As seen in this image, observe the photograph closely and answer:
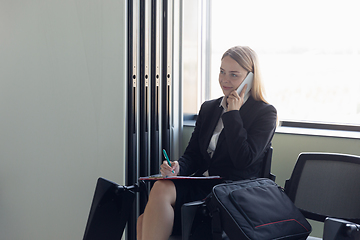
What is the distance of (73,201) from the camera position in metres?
2.07

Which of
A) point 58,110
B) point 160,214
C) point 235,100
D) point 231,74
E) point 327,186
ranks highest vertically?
point 231,74

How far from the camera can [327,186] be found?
1.56 meters

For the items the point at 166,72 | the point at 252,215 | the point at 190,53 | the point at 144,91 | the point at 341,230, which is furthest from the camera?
the point at 190,53

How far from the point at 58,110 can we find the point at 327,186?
1518 mm

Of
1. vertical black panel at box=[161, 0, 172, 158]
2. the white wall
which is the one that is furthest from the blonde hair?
the white wall

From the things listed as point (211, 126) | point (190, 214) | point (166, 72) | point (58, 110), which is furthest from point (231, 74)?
point (58, 110)

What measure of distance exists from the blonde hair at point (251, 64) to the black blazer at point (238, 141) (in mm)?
42

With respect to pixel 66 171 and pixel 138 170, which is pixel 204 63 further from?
pixel 66 171

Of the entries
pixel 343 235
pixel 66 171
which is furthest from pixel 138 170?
pixel 343 235

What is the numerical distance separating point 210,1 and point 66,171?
58.5 inches

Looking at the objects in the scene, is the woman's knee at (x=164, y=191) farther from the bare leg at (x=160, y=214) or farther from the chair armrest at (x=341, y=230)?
the chair armrest at (x=341, y=230)

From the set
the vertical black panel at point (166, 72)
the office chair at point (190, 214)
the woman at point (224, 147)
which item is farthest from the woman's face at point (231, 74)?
the office chair at point (190, 214)

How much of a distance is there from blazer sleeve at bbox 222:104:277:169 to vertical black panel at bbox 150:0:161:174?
525 mm

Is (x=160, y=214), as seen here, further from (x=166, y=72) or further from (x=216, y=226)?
(x=166, y=72)
